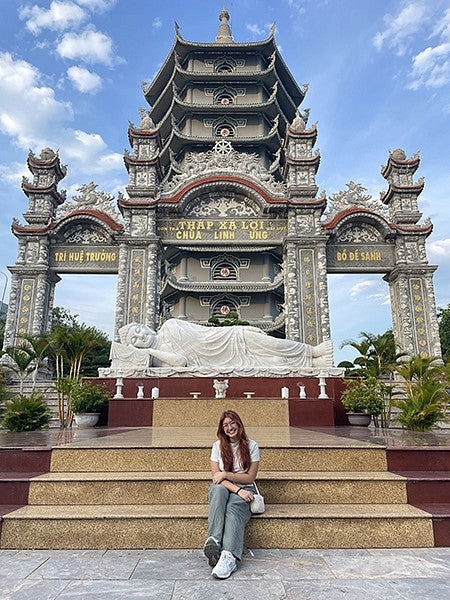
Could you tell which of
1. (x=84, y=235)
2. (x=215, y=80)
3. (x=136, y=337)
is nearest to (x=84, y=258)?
(x=84, y=235)

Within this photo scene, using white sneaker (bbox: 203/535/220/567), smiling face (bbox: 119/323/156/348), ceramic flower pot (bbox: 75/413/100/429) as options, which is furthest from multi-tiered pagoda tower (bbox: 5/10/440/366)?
white sneaker (bbox: 203/535/220/567)

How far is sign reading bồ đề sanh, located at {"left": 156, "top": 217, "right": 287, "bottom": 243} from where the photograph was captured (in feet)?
56.6

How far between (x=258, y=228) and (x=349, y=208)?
12.2 feet

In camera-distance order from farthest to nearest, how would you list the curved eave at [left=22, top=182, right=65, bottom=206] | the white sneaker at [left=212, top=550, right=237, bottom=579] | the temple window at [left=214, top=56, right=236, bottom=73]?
the temple window at [left=214, top=56, right=236, bottom=73], the curved eave at [left=22, top=182, right=65, bottom=206], the white sneaker at [left=212, top=550, right=237, bottom=579]

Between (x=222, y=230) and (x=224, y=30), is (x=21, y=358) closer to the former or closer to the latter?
(x=222, y=230)

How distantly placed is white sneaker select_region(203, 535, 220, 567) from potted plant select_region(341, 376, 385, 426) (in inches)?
240

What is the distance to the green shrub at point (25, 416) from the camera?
6395mm

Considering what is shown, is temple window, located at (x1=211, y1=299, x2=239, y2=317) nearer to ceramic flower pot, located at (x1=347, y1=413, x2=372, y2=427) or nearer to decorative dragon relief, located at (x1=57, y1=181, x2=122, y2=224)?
decorative dragon relief, located at (x1=57, y1=181, x2=122, y2=224)

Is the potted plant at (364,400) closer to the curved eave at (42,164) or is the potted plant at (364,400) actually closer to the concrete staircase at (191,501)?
the concrete staircase at (191,501)

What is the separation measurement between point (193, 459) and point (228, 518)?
1.20 meters

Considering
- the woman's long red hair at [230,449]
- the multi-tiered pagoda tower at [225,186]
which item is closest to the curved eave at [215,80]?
the multi-tiered pagoda tower at [225,186]

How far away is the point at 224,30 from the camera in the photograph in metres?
26.5

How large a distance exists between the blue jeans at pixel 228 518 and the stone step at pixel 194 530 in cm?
36

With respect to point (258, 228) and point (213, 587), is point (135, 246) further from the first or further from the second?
point (213, 587)
